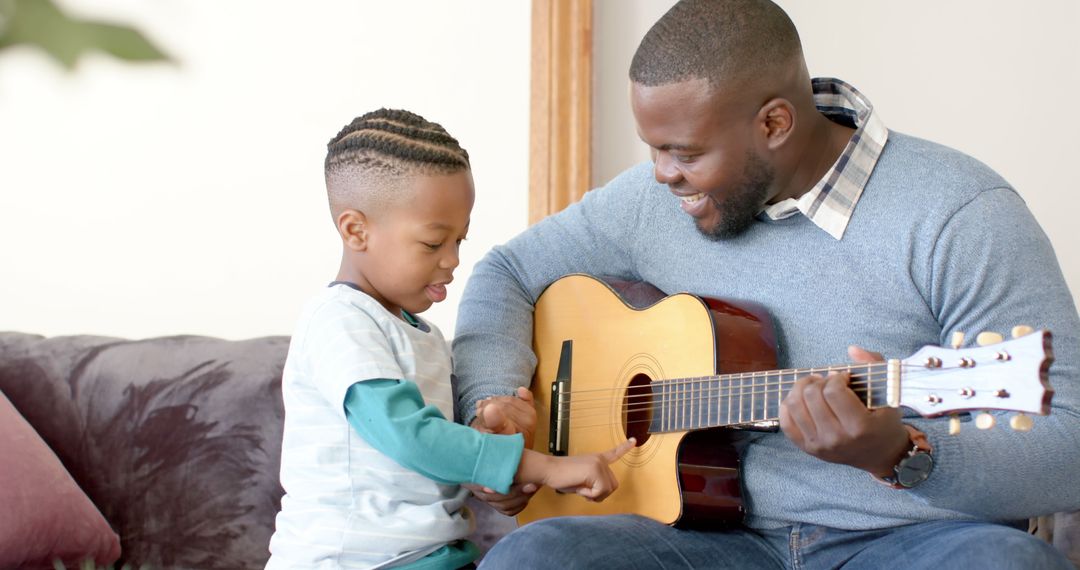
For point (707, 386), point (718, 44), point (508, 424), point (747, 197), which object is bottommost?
point (508, 424)

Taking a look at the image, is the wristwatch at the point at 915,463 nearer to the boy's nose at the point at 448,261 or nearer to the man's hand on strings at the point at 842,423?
the man's hand on strings at the point at 842,423

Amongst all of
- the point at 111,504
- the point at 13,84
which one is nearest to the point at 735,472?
the point at 111,504

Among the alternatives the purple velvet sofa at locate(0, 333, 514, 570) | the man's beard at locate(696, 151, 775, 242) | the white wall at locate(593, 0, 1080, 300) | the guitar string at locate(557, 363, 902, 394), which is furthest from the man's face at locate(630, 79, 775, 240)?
the white wall at locate(593, 0, 1080, 300)

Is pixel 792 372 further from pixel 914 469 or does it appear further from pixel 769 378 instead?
pixel 914 469

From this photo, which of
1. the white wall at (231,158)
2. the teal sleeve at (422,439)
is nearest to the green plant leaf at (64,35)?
the teal sleeve at (422,439)

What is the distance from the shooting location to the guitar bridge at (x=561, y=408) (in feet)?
5.69

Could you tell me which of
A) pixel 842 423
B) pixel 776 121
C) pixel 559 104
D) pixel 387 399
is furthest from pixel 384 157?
pixel 559 104

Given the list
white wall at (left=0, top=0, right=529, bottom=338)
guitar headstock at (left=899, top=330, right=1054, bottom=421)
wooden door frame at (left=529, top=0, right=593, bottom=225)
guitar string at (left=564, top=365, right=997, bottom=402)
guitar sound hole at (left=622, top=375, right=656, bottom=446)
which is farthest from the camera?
wooden door frame at (left=529, top=0, right=593, bottom=225)

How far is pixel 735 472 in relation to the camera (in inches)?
59.6

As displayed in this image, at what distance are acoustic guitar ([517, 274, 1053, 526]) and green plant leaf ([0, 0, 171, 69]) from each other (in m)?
0.96

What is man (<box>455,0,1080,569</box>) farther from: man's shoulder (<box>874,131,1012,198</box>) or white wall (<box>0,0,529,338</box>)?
white wall (<box>0,0,529,338</box>)

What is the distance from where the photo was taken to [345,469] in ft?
4.76

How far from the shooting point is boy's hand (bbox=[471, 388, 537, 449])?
160 cm

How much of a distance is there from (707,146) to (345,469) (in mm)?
686
